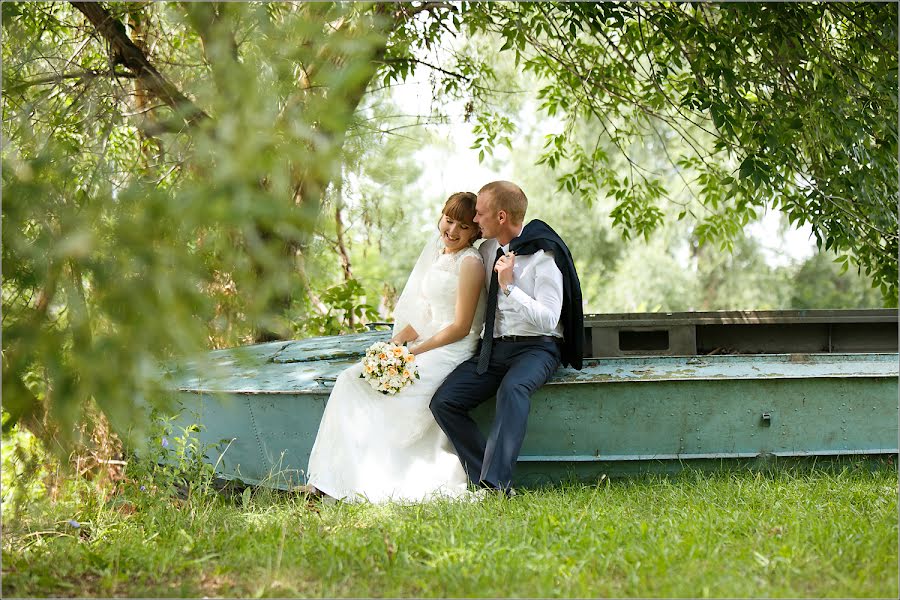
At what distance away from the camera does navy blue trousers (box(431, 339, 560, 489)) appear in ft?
15.3

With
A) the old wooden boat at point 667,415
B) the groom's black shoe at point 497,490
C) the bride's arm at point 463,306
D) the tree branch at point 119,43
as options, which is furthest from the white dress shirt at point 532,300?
the tree branch at point 119,43

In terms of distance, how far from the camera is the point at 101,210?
235cm

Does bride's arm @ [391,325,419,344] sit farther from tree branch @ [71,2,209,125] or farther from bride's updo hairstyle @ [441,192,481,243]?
tree branch @ [71,2,209,125]

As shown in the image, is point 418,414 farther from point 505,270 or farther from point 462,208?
point 462,208

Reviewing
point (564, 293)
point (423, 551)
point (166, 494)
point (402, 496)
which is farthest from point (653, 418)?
point (166, 494)

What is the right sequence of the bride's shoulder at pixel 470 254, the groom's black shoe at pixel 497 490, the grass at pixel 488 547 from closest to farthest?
the grass at pixel 488 547
the groom's black shoe at pixel 497 490
the bride's shoulder at pixel 470 254

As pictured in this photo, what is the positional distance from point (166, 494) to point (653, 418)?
2.70 metres

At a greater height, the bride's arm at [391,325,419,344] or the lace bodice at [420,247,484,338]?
the lace bodice at [420,247,484,338]

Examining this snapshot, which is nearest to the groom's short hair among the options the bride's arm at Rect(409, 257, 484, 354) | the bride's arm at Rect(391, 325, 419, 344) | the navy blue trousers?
the bride's arm at Rect(409, 257, 484, 354)

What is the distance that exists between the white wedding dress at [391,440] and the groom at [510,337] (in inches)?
5.1

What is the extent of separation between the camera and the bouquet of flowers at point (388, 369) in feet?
16.3

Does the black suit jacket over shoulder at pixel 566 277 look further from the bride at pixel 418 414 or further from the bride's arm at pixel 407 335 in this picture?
the bride's arm at pixel 407 335

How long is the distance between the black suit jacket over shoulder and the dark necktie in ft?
0.64

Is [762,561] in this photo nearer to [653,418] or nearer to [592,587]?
[592,587]
